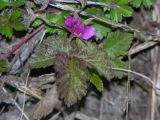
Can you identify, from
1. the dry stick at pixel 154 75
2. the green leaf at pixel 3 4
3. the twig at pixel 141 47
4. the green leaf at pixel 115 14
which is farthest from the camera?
the dry stick at pixel 154 75

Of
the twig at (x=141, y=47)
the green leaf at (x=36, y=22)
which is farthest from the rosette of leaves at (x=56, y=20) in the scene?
the twig at (x=141, y=47)

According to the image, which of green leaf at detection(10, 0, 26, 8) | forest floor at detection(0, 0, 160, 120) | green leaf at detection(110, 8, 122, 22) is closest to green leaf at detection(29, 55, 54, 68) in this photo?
forest floor at detection(0, 0, 160, 120)

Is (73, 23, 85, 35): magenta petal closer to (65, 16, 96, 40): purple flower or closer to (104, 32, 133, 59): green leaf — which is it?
(65, 16, 96, 40): purple flower

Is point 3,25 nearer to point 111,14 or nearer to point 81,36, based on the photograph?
point 81,36

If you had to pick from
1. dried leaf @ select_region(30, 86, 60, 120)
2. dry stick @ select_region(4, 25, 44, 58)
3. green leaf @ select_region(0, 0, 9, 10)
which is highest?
green leaf @ select_region(0, 0, 9, 10)

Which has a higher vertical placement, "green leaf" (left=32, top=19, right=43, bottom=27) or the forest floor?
"green leaf" (left=32, top=19, right=43, bottom=27)

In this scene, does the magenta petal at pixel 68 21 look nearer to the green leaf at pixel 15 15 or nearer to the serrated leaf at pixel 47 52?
the serrated leaf at pixel 47 52
